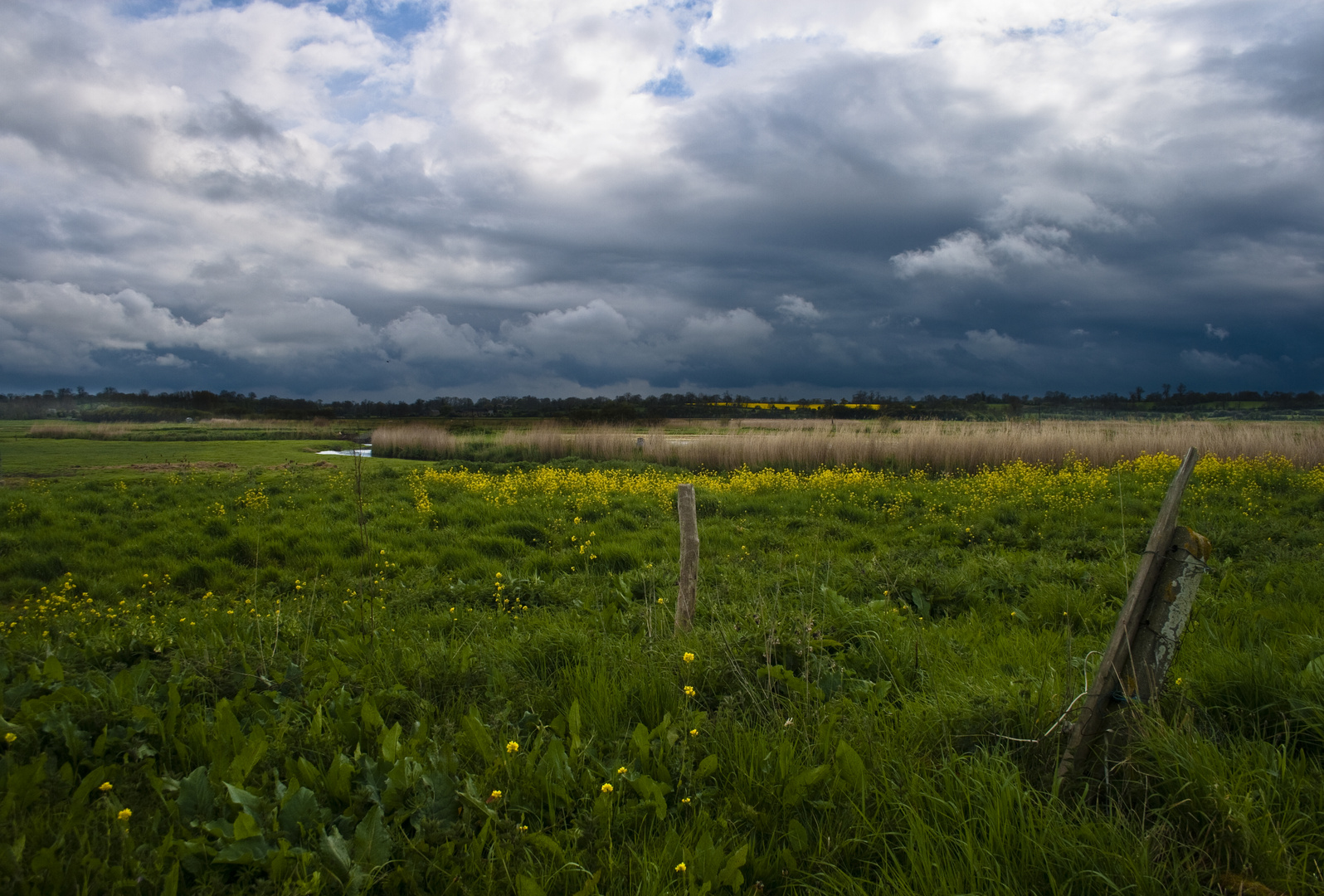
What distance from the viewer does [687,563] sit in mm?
A: 4609

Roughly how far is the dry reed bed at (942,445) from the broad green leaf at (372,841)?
19.7 m

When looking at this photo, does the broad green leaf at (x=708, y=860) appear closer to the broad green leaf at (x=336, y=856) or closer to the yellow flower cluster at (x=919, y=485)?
the broad green leaf at (x=336, y=856)

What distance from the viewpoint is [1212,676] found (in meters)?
3.11

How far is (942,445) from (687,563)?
1835 cm

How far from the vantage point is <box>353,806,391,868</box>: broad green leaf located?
2123mm

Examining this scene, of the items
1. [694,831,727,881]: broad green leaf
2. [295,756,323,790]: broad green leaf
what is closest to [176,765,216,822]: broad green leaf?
[295,756,323,790]: broad green leaf

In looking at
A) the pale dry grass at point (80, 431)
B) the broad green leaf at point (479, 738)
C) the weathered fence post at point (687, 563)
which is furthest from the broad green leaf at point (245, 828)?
the pale dry grass at point (80, 431)

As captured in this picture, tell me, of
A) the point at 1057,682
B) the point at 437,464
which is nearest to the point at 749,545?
the point at 1057,682

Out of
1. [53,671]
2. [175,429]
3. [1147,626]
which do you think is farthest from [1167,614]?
[175,429]

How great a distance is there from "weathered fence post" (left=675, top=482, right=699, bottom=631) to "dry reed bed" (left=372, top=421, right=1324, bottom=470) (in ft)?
55.2

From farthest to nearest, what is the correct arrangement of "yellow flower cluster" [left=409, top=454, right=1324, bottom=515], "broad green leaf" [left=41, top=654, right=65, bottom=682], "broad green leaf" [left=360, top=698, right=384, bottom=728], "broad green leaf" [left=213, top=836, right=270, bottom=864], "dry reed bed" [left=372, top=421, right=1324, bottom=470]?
"dry reed bed" [left=372, top=421, right=1324, bottom=470] → "yellow flower cluster" [left=409, top=454, right=1324, bottom=515] → "broad green leaf" [left=41, top=654, right=65, bottom=682] → "broad green leaf" [left=360, top=698, right=384, bottom=728] → "broad green leaf" [left=213, top=836, right=270, bottom=864]

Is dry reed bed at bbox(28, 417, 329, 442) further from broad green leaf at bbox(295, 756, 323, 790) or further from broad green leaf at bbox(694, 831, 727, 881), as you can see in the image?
broad green leaf at bbox(694, 831, 727, 881)

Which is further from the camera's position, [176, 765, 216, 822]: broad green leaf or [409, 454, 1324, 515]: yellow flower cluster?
[409, 454, 1324, 515]: yellow flower cluster

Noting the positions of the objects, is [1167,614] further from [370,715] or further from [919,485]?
[919,485]
